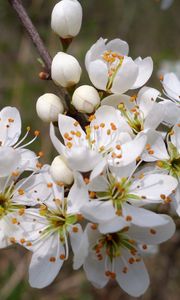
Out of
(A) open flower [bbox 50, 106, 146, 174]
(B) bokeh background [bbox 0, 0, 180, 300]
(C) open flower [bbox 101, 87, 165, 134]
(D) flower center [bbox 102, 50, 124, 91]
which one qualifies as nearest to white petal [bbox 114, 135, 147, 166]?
(A) open flower [bbox 50, 106, 146, 174]

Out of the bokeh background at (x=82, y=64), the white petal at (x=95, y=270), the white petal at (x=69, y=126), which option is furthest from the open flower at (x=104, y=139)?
the bokeh background at (x=82, y=64)

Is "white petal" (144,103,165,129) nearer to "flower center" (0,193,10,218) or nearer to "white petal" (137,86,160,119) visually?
"white petal" (137,86,160,119)

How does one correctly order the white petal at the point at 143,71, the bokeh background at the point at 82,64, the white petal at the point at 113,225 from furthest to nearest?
the bokeh background at the point at 82,64 → the white petal at the point at 143,71 → the white petal at the point at 113,225

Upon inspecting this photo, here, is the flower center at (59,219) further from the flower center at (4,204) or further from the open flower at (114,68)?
the open flower at (114,68)

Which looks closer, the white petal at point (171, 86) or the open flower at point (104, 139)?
the open flower at point (104, 139)

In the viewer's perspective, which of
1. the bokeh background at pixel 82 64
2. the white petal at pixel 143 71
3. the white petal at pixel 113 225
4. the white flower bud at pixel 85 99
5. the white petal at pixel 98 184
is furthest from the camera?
the bokeh background at pixel 82 64

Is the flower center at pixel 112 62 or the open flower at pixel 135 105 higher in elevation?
the flower center at pixel 112 62

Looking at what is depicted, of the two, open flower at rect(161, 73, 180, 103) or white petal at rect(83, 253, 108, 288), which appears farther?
open flower at rect(161, 73, 180, 103)
